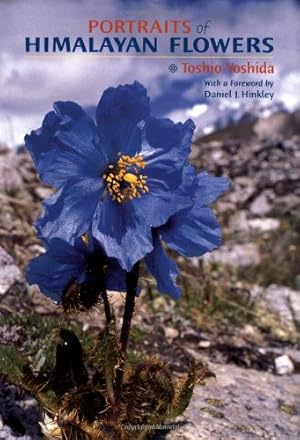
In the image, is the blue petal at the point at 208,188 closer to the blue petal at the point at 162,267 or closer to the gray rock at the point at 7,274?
the blue petal at the point at 162,267

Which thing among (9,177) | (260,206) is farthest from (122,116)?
(260,206)

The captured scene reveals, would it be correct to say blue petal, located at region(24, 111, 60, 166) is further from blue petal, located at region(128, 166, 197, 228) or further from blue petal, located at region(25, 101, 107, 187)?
blue petal, located at region(128, 166, 197, 228)

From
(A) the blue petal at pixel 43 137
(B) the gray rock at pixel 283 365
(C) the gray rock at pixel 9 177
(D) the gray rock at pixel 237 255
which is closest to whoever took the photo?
(A) the blue petal at pixel 43 137

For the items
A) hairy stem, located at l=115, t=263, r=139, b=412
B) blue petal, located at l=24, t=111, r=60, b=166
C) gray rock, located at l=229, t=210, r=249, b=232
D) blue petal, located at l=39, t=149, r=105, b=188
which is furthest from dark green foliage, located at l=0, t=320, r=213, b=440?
gray rock, located at l=229, t=210, r=249, b=232

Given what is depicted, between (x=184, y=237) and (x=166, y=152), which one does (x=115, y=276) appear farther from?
(x=166, y=152)

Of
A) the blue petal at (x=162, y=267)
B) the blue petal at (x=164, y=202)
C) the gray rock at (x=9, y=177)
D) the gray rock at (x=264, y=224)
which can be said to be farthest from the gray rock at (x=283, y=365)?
the gray rock at (x=264, y=224)

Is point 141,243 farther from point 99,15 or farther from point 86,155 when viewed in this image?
point 99,15
